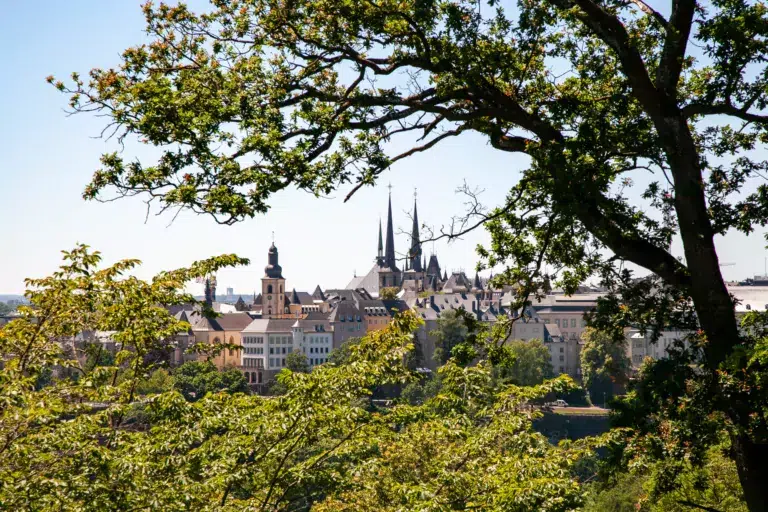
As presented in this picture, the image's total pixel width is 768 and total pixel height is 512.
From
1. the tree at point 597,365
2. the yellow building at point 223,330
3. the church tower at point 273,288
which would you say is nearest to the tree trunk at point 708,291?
the tree at point 597,365

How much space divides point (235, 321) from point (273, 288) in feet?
45.6

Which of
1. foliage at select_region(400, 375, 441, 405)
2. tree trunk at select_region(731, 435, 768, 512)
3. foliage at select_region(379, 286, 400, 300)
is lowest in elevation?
foliage at select_region(400, 375, 441, 405)

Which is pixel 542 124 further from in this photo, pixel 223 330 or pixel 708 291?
pixel 223 330

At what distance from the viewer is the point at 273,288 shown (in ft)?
545

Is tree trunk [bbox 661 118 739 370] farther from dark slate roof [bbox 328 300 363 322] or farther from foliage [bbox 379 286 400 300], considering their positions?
foliage [bbox 379 286 400 300]

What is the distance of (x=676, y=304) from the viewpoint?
316 inches

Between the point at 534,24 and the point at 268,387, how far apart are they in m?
125

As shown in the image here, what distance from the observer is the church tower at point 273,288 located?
16475 cm

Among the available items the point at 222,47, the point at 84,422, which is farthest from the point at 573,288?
the point at 84,422

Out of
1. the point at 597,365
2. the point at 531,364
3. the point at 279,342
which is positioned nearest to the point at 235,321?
the point at 279,342

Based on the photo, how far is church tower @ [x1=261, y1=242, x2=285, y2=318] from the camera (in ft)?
541

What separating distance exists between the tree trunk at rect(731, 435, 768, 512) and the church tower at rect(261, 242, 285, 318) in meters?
158

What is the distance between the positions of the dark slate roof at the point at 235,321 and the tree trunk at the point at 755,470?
480 ft

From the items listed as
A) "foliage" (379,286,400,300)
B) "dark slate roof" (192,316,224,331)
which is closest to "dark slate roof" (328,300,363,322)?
"foliage" (379,286,400,300)
